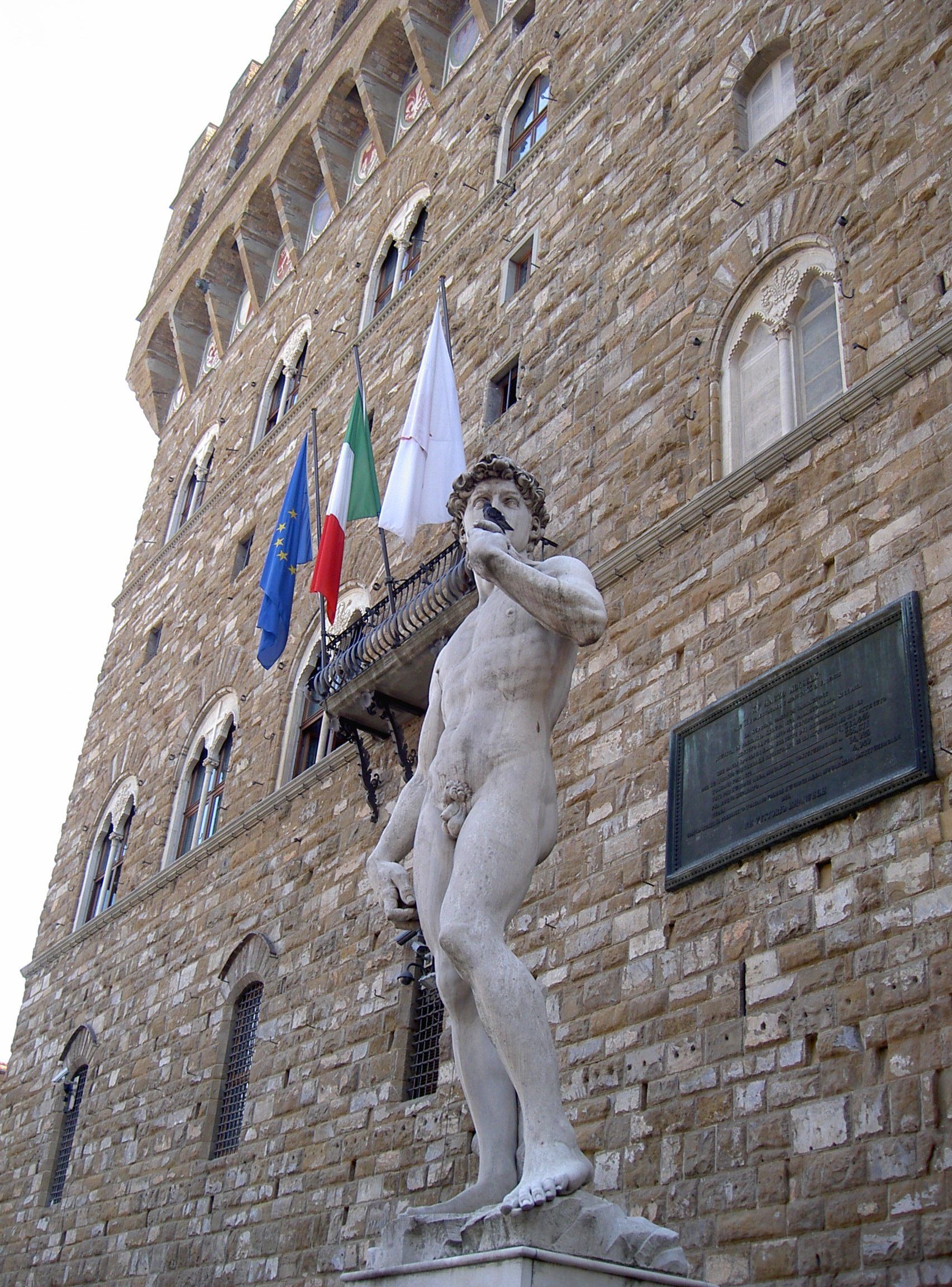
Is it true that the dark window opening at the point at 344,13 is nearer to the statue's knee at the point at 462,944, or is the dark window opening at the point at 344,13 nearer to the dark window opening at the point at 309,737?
the dark window opening at the point at 309,737

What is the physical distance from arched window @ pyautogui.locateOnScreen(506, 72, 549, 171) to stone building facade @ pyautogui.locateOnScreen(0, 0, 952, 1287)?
8 centimetres

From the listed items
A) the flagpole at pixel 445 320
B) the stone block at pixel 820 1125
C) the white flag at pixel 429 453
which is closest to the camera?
the stone block at pixel 820 1125

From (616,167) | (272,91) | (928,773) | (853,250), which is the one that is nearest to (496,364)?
(616,167)

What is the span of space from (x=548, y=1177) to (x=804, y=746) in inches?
148

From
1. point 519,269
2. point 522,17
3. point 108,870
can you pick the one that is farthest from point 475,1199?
point 522,17

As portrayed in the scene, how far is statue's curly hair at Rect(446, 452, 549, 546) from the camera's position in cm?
498

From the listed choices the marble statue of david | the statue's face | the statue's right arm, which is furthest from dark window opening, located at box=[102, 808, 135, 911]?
the statue's face

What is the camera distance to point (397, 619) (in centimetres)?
1044

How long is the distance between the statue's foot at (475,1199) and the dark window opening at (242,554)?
12925 mm

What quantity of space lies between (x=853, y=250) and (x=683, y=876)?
151 inches

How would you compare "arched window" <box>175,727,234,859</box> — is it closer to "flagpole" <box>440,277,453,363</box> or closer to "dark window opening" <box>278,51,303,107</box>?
"flagpole" <box>440,277,453,363</box>

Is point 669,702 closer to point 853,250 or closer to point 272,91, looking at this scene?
point 853,250

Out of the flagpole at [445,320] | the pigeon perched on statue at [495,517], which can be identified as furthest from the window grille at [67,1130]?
the pigeon perched on statue at [495,517]

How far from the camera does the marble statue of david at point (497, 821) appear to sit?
392 centimetres
